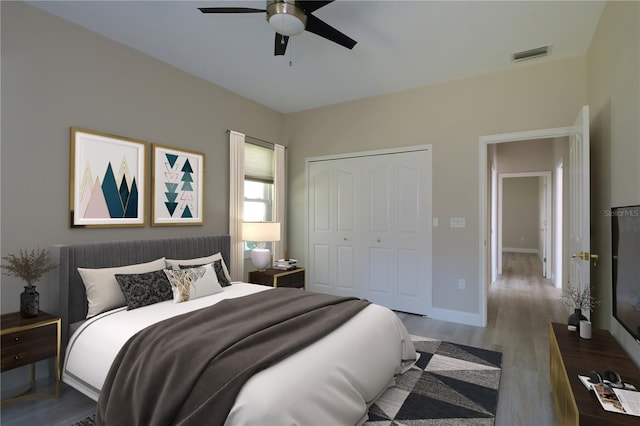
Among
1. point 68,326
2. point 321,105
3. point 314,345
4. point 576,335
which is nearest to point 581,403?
point 576,335

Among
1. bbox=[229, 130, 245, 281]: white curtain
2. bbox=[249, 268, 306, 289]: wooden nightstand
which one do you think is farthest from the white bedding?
bbox=[229, 130, 245, 281]: white curtain

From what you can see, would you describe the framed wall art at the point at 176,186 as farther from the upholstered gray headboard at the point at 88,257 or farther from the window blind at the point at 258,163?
the window blind at the point at 258,163

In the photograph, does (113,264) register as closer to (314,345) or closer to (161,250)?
(161,250)

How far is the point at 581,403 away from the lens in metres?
1.44

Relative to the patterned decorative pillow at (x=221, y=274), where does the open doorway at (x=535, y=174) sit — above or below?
above

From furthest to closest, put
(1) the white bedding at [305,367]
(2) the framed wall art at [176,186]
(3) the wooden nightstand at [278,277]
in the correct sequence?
(3) the wooden nightstand at [278,277] → (2) the framed wall art at [176,186] → (1) the white bedding at [305,367]

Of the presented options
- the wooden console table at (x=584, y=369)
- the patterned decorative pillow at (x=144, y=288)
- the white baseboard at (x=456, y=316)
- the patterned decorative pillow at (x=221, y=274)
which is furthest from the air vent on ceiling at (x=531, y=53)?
the patterned decorative pillow at (x=144, y=288)

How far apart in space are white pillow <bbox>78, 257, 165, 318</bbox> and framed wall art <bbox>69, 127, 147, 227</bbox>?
52 cm

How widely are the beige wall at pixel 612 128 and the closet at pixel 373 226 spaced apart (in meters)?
1.67

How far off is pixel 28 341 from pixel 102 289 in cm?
52

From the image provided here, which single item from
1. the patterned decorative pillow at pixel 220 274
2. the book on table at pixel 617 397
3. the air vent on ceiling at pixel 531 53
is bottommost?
the book on table at pixel 617 397

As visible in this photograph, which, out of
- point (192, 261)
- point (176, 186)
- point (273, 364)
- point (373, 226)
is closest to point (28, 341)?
point (192, 261)

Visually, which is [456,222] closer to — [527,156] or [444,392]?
[444,392]

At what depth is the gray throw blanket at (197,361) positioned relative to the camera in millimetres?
1548
